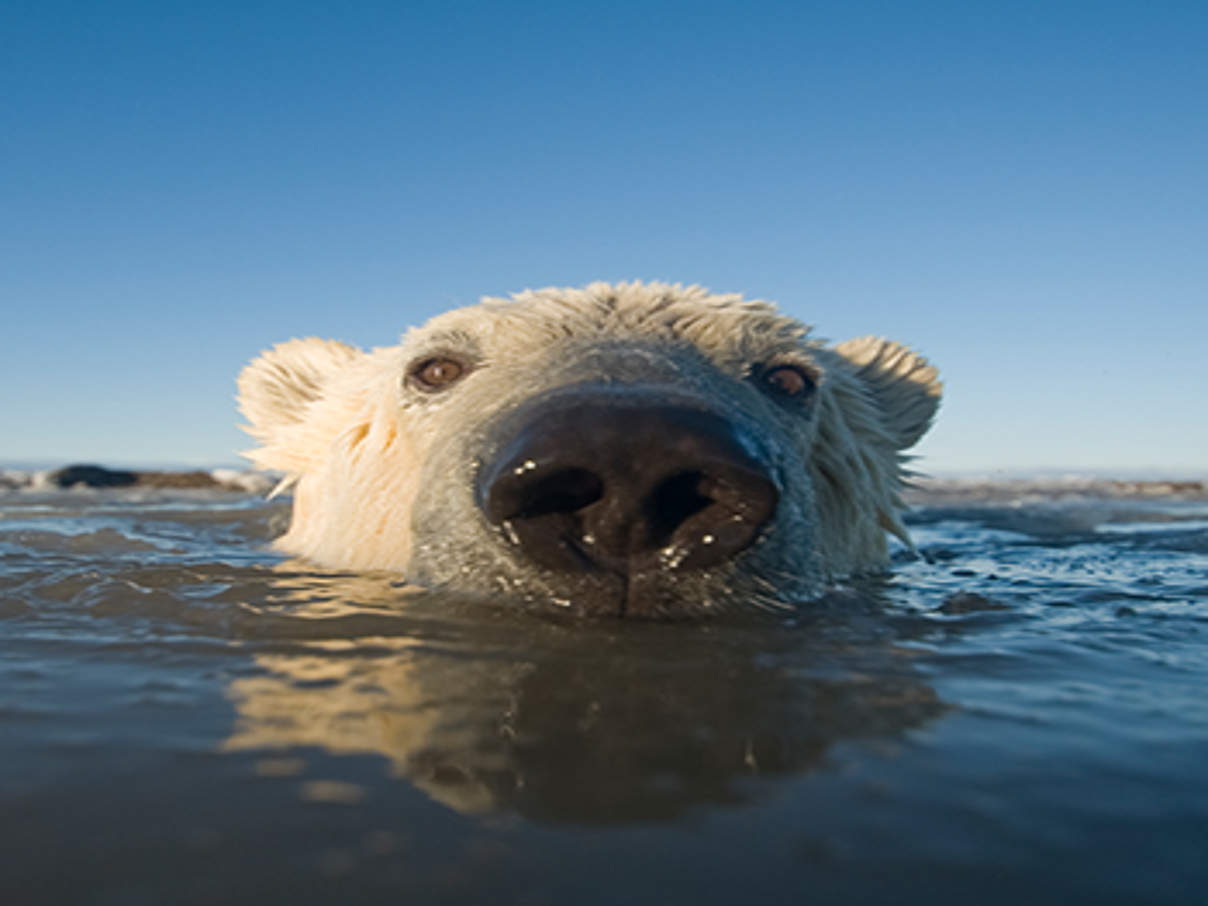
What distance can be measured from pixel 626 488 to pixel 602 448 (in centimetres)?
13

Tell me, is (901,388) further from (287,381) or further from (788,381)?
Answer: (287,381)

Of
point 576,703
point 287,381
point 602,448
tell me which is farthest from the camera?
point 287,381

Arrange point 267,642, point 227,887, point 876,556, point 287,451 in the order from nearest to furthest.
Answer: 1. point 227,887
2. point 267,642
3. point 876,556
4. point 287,451

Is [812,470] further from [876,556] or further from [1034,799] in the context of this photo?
[1034,799]

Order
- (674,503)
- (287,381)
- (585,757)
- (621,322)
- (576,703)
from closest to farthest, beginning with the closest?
1. (585,757)
2. (576,703)
3. (674,503)
4. (621,322)
5. (287,381)

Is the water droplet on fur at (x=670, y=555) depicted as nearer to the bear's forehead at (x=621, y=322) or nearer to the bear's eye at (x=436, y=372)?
the bear's forehead at (x=621, y=322)

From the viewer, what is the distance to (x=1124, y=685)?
2396mm

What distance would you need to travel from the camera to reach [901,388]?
6.29 meters

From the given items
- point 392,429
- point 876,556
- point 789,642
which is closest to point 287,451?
point 392,429

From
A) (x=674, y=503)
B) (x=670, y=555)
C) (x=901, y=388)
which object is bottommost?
(x=670, y=555)

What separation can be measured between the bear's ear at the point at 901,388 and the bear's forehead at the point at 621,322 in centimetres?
151

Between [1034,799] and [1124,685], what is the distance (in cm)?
108

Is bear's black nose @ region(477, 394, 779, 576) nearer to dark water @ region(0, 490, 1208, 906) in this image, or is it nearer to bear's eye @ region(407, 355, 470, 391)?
dark water @ region(0, 490, 1208, 906)

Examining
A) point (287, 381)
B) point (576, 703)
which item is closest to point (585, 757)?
point (576, 703)
